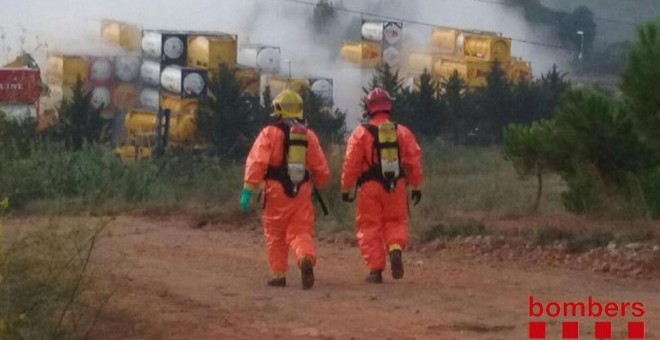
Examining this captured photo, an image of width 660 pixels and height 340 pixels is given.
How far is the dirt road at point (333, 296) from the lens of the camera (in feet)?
31.7

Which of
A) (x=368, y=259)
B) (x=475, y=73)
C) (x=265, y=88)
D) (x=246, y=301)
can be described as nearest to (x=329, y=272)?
(x=368, y=259)

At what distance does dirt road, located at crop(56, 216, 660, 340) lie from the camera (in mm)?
9672

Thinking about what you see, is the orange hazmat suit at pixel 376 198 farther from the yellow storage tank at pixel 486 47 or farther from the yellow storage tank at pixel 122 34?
the yellow storage tank at pixel 486 47

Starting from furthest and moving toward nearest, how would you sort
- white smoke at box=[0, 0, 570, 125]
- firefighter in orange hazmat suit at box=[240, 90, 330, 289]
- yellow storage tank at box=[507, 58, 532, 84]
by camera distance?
yellow storage tank at box=[507, 58, 532, 84], white smoke at box=[0, 0, 570, 125], firefighter in orange hazmat suit at box=[240, 90, 330, 289]

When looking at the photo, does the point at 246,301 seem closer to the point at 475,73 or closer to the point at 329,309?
the point at 329,309

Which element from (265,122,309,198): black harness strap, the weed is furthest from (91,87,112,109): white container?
(265,122,309,198): black harness strap

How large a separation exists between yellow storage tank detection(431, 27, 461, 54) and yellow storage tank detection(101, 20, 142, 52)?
30.7ft

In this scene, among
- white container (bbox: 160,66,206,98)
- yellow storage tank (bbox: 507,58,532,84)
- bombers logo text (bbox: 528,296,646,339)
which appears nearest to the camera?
bombers logo text (bbox: 528,296,646,339)

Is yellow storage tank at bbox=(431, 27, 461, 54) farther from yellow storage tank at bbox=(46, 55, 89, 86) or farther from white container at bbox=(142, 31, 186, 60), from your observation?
yellow storage tank at bbox=(46, 55, 89, 86)

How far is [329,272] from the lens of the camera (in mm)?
13180

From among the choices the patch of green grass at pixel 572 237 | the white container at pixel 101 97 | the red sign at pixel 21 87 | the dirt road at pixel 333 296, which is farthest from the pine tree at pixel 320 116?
the dirt road at pixel 333 296

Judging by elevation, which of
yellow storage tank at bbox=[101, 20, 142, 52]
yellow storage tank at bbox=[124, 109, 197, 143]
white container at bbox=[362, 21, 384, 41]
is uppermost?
white container at bbox=[362, 21, 384, 41]

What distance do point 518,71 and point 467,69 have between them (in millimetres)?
1565

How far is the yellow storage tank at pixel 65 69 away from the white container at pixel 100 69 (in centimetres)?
51
